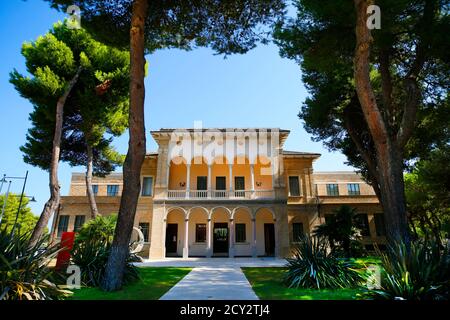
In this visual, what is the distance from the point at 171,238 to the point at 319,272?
59.3ft

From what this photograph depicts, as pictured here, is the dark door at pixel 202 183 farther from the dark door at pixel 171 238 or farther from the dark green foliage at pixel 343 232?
the dark green foliage at pixel 343 232

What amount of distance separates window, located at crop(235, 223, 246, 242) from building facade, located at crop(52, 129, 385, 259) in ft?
0.28

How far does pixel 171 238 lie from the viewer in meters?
23.5

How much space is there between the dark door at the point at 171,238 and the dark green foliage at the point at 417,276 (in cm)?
1998

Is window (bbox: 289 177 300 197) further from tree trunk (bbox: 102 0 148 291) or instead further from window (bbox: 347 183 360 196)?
tree trunk (bbox: 102 0 148 291)

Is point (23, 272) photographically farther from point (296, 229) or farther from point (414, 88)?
point (296, 229)

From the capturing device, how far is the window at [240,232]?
2311cm

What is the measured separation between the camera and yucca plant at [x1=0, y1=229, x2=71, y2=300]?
15.1 feet

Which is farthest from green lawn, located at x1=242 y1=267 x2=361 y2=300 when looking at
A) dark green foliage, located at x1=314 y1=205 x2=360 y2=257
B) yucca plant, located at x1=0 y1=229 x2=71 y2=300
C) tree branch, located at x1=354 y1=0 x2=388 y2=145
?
A: dark green foliage, located at x1=314 y1=205 x2=360 y2=257

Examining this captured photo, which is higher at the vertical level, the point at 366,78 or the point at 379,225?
the point at 366,78

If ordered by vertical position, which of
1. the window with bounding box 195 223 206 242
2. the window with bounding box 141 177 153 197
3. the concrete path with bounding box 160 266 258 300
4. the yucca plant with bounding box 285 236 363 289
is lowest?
the concrete path with bounding box 160 266 258 300

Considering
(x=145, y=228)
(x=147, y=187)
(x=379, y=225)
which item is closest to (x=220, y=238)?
(x=145, y=228)
